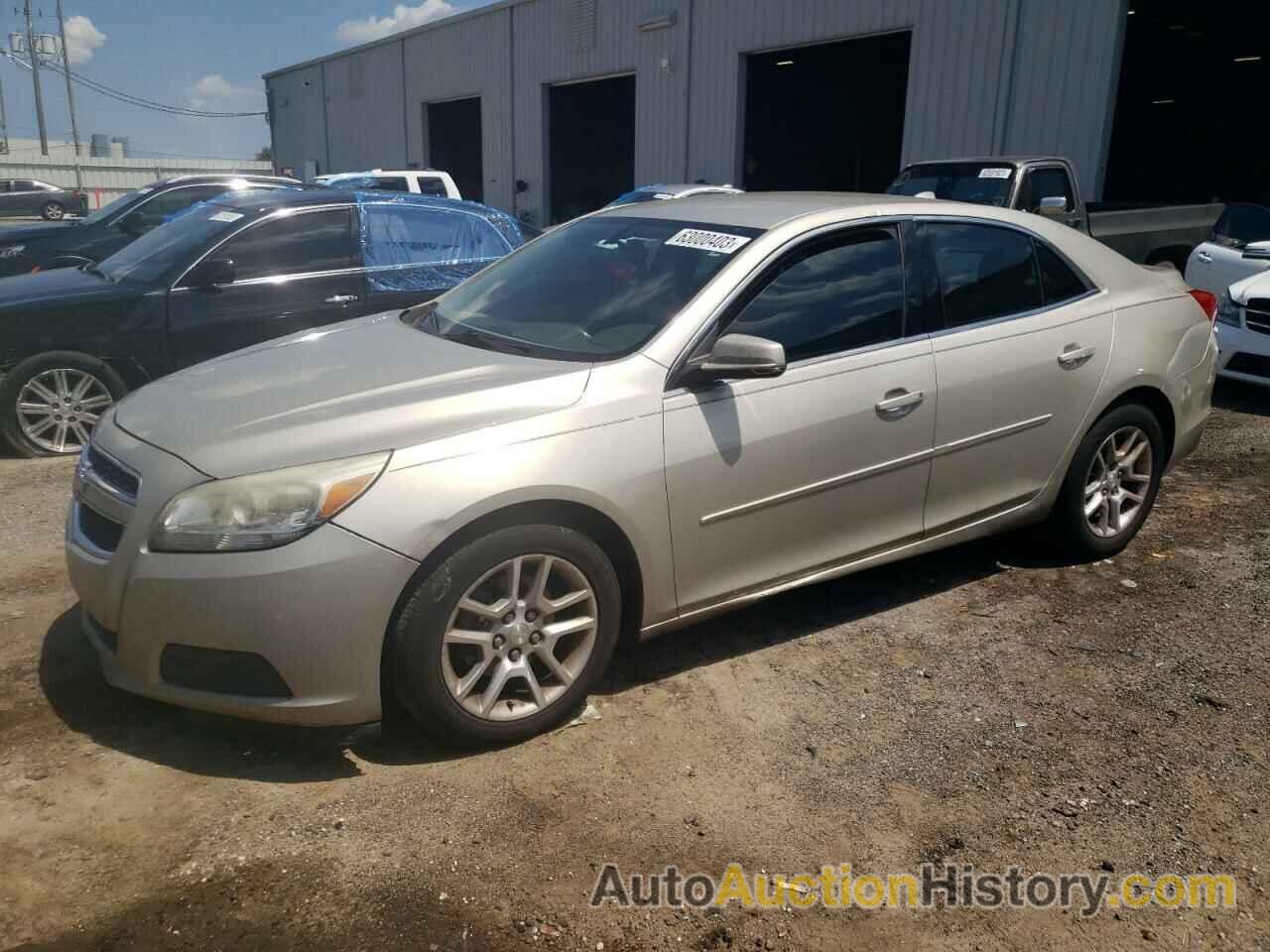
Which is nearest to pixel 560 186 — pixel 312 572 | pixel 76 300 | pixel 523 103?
pixel 523 103

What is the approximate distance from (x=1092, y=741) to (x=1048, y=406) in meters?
1.46

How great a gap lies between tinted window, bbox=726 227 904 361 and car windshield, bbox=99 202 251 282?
4.51 meters

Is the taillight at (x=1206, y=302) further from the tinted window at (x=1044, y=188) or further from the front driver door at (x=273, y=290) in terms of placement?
the tinted window at (x=1044, y=188)

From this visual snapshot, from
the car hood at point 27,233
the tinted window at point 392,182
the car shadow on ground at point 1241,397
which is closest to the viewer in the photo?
the car shadow on ground at point 1241,397

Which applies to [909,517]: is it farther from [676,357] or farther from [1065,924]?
[1065,924]

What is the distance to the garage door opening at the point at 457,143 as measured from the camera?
28.6 m

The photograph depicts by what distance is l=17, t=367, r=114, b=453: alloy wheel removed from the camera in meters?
6.18

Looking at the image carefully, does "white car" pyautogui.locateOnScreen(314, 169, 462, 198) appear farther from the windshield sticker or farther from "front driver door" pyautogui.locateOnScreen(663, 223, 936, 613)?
"front driver door" pyautogui.locateOnScreen(663, 223, 936, 613)

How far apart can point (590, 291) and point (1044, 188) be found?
8275mm

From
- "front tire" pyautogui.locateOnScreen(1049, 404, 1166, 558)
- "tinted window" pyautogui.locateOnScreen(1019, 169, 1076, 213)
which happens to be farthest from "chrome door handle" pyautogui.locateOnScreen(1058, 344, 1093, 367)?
"tinted window" pyautogui.locateOnScreen(1019, 169, 1076, 213)

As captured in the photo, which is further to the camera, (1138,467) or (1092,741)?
(1138,467)

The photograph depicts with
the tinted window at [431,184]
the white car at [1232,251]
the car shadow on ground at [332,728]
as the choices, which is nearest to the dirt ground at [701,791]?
the car shadow on ground at [332,728]

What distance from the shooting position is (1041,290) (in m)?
4.22

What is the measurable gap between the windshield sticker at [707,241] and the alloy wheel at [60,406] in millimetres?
4351
